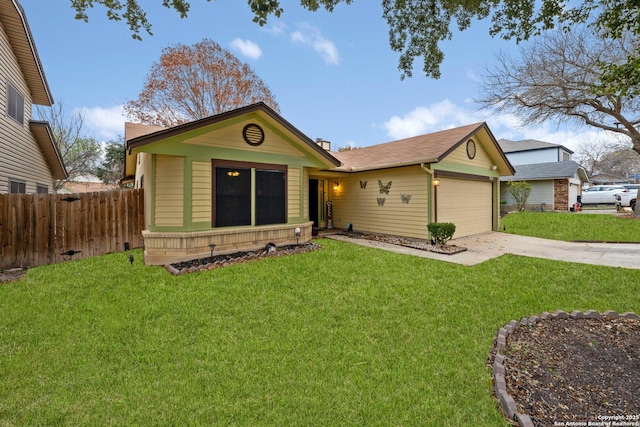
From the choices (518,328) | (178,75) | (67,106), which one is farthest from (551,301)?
(67,106)

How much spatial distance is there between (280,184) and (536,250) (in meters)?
8.06

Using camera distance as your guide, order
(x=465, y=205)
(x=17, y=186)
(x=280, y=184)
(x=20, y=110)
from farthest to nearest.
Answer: (x=465, y=205)
(x=20, y=110)
(x=17, y=186)
(x=280, y=184)

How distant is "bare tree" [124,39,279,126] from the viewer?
19703 mm

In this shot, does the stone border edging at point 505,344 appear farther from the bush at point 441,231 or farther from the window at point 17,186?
the window at point 17,186

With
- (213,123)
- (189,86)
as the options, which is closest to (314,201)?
(213,123)

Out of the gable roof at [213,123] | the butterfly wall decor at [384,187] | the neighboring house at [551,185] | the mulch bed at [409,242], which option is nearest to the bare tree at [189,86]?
the gable roof at [213,123]

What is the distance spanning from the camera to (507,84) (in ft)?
53.6

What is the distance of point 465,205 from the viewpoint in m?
11.7

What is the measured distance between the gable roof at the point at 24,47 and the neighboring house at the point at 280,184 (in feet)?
11.5

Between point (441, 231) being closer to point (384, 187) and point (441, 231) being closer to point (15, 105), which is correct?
point (384, 187)

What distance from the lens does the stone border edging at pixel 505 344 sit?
239 centimetres

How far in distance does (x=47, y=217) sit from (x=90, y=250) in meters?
1.21

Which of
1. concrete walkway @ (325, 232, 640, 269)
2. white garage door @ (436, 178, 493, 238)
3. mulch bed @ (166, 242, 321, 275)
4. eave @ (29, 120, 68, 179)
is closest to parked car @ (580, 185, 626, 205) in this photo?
white garage door @ (436, 178, 493, 238)

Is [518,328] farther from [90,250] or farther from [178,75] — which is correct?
[178,75]
